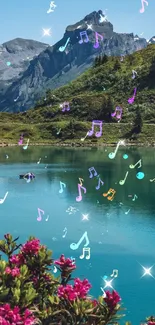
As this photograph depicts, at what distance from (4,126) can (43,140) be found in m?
23.9

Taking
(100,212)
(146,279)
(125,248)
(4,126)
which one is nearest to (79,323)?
(146,279)

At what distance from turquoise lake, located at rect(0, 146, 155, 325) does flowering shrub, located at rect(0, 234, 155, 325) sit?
1377 cm

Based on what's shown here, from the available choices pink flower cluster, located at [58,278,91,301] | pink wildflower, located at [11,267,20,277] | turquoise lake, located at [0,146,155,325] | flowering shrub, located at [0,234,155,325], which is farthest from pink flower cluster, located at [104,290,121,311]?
turquoise lake, located at [0,146,155,325]

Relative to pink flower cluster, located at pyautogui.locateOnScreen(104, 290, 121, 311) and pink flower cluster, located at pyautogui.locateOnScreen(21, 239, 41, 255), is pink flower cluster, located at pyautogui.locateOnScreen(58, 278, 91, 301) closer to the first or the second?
pink flower cluster, located at pyautogui.locateOnScreen(104, 290, 121, 311)

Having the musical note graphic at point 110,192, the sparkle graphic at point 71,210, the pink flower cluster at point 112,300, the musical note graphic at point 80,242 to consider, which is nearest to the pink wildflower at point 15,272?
the pink flower cluster at point 112,300

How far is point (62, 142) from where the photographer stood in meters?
174

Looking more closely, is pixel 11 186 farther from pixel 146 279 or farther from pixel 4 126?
pixel 4 126

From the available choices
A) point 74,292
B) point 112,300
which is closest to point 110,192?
point 112,300

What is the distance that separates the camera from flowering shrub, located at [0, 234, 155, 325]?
911 centimetres

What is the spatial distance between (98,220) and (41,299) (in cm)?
3891

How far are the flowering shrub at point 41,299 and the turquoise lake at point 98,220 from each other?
13.8 m

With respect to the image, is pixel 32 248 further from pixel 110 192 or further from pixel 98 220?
pixel 110 192

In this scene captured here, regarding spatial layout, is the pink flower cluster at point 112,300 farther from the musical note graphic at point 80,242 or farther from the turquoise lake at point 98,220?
the musical note graphic at point 80,242

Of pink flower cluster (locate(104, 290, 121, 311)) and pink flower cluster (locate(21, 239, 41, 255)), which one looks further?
pink flower cluster (locate(21, 239, 41, 255))
